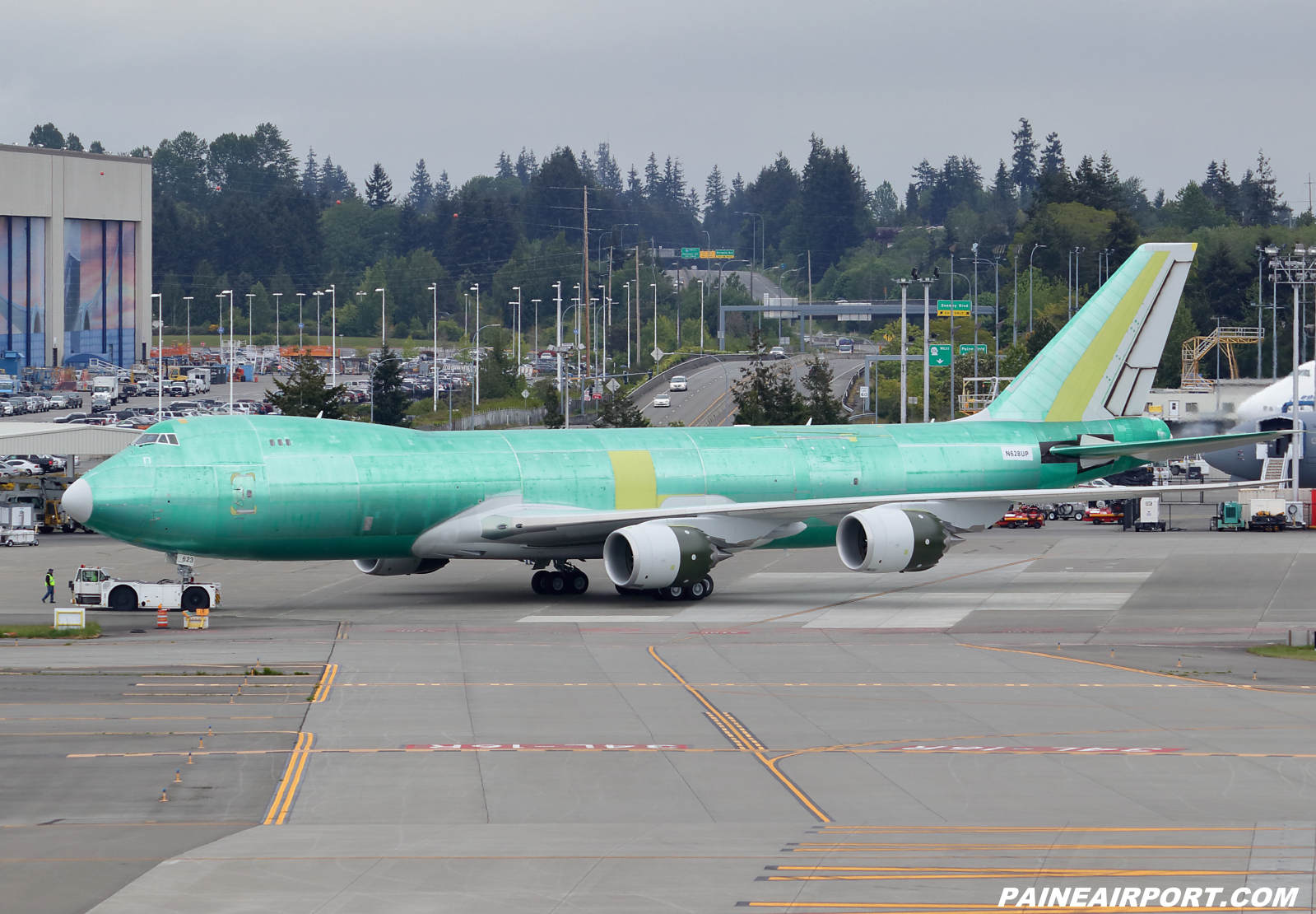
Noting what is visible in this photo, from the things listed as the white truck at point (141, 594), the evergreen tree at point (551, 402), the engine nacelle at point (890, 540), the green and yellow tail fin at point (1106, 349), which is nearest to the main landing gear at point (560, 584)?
the engine nacelle at point (890, 540)

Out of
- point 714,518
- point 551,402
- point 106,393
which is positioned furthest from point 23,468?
point 714,518

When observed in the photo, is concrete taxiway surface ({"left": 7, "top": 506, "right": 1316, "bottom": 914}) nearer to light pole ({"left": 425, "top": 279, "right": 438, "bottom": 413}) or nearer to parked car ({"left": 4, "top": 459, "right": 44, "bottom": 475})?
parked car ({"left": 4, "top": 459, "right": 44, "bottom": 475})

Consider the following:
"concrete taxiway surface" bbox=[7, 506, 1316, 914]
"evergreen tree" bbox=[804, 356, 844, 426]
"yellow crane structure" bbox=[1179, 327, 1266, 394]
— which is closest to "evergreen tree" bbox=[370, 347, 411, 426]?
"evergreen tree" bbox=[804, 356, 844, 426]

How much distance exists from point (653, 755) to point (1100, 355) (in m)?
33.1

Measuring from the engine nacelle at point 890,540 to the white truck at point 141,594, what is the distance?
1810cm

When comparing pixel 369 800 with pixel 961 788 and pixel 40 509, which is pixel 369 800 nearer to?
pixel 961 788

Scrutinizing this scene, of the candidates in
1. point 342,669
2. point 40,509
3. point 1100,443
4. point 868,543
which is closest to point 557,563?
point 868,543

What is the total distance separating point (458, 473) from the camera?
44094mm

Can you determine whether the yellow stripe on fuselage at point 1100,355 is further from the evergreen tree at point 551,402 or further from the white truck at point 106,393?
the white truck at point 106,393

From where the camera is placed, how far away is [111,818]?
20078 mm

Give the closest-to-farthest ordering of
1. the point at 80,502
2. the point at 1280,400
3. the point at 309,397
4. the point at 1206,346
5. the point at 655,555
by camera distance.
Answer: the point at 80,502
the point at 655,555
the point at 1280,400
the point at 309,397
the point at 1206,346

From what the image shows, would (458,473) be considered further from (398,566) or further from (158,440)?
(158,440)

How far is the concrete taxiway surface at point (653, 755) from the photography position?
1733cm

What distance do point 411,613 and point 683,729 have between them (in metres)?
18.5
